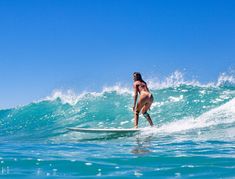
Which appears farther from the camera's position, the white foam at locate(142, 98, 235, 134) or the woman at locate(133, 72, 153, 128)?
the woman at locate(133, 72, 153, 128)

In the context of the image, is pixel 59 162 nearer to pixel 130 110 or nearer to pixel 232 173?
pixel 232 173

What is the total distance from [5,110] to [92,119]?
10111 millimetres

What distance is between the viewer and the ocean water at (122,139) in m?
5.27

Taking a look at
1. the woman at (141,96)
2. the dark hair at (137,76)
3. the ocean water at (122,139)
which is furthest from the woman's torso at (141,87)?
the ocean water at (122,139)

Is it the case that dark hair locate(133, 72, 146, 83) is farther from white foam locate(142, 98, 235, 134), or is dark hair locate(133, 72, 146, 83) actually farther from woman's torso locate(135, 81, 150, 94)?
white foam locate(142, 98, 235, 134)

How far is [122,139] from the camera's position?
10.2m

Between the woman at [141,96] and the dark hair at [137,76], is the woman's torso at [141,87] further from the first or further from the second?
the dark hair at [137,76]

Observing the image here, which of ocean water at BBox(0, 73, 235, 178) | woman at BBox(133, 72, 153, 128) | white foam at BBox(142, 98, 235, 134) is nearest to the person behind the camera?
ocean water at BBox(0, 73, 235, 178)

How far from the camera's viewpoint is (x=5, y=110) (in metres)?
26.6

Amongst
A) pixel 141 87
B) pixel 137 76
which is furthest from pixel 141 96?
pixel 137 76

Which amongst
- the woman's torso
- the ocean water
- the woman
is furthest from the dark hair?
the ocean water

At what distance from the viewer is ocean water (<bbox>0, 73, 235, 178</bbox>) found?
5273 mm

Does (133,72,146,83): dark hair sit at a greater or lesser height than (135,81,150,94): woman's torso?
greater

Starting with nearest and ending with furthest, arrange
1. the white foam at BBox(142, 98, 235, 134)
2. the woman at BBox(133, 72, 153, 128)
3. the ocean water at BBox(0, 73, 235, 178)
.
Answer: the ocean water at BBox(0, 73, 235, 178)
the white foam at BBox(142, 98, 235, 134)
the woman at BBox(133, 72, 153, 128)
